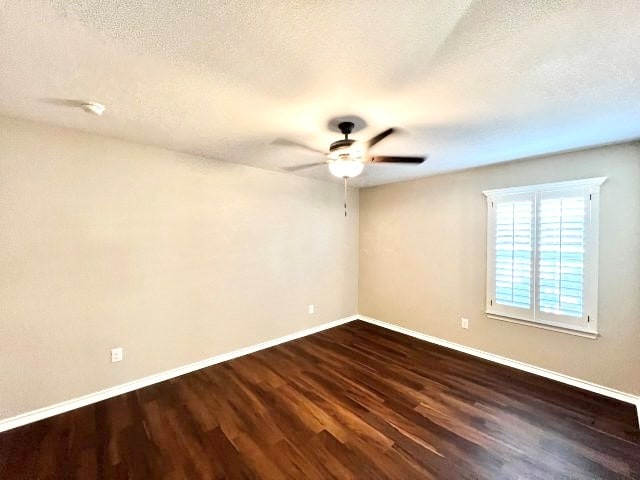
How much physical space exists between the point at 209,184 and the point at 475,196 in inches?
129

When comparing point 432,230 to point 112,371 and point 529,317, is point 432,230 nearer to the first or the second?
point 529,317

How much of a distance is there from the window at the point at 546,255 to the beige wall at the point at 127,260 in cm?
254

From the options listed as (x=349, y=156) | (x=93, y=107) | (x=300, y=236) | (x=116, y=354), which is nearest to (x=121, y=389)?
(x=116, y=354)

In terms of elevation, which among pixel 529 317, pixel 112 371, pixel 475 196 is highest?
pixel 475 196

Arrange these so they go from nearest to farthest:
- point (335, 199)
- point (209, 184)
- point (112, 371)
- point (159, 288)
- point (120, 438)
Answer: point (120, 438)
point (112, 371)
point (159, 288)
point (209, 184)
point (335, 199)

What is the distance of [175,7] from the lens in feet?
3.63

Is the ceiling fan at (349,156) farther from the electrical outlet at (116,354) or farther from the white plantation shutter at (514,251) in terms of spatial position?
the electrical outlet at (116,354)

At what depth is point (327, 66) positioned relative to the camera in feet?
4.82

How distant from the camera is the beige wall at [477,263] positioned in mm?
2492

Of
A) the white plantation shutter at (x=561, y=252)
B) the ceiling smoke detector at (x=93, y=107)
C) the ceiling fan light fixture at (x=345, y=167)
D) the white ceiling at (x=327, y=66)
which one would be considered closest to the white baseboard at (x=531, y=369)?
the white plantation shutter at (x=561, y=252)

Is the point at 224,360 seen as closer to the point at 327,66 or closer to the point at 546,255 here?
the point at 327,66

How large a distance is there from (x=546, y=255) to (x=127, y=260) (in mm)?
4239

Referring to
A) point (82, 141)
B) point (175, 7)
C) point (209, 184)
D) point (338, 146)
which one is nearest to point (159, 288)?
point (209, 184)

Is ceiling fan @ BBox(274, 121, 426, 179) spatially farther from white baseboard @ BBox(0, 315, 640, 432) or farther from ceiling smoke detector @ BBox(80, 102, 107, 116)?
white baseboard @ BBox(0, 315, 640, 432)
